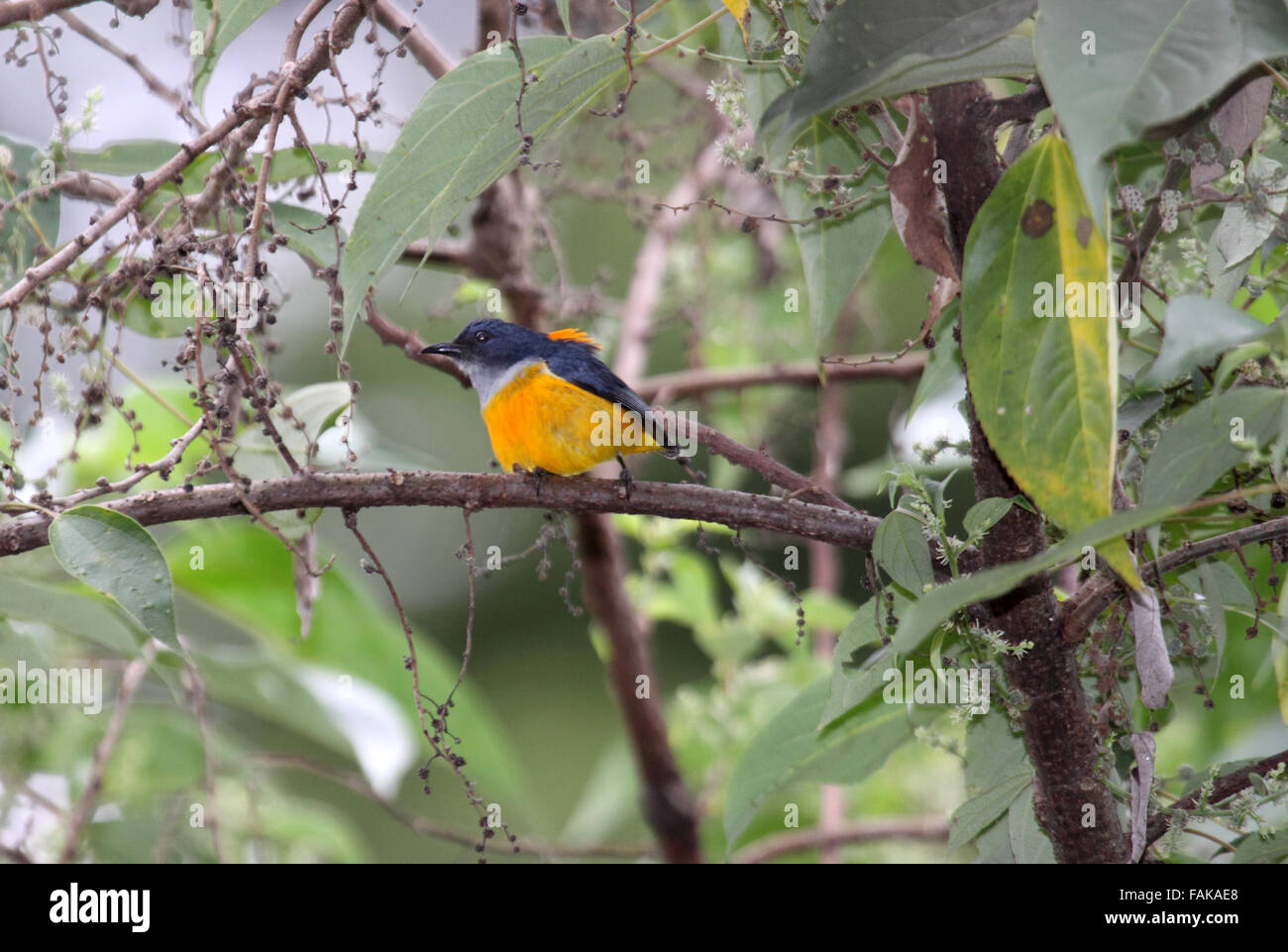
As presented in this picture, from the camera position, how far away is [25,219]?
5.65 feet

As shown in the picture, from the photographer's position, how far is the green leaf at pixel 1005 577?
1.00m

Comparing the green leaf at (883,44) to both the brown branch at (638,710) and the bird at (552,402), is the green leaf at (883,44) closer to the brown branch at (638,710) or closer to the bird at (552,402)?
the bird at (552,402)

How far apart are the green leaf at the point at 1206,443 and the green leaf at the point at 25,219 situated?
4.95ft

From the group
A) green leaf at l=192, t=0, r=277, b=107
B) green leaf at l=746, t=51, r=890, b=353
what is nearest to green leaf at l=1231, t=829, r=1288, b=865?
green leaf at l=746, t=51, r=890, b=353

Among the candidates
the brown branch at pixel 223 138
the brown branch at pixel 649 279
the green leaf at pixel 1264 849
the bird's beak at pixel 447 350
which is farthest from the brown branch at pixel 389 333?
the brown branch at pixel 649 279

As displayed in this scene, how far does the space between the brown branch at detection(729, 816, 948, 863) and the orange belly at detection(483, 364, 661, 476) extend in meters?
1.11

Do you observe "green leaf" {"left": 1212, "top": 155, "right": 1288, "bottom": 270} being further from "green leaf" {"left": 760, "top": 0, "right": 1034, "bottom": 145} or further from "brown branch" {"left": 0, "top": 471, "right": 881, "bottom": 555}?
"brown branch" {"left": 0, "top": 471, "right": 881, "bottom": 555}

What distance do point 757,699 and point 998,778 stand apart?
1.66m

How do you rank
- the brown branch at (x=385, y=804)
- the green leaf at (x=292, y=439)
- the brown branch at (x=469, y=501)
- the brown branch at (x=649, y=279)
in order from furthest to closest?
the brown branch at (x=649, y=279), the brown branch at (x=385, y=804), the green leaf at (x=292, y=439), the brown branch at (x=469, y=501)

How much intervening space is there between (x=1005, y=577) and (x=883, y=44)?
1.83ft

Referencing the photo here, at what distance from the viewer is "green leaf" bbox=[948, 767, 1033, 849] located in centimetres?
166

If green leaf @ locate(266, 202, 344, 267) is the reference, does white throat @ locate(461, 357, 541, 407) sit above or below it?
above

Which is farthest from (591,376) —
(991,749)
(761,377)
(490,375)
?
(991,749)

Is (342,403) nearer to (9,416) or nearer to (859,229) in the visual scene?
(9,416)
